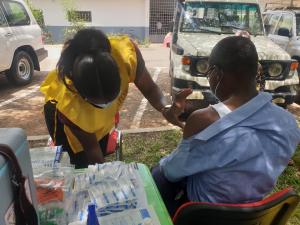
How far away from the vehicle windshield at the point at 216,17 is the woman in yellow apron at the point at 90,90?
3409 mm

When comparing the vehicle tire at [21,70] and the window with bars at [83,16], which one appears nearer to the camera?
the vehicle tire at [21,70]

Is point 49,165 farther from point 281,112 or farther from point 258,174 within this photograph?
point 281,112

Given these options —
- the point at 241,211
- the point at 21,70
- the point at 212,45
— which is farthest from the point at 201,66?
the point at 21,70

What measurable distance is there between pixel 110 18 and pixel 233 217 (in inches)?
631

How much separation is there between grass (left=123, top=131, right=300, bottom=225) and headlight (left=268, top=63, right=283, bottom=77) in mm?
1251

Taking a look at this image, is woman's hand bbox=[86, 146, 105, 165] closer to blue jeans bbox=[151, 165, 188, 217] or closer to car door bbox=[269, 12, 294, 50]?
blue jeans bbox=[151, 165, 188, 217]

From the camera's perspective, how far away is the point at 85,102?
1.71 m

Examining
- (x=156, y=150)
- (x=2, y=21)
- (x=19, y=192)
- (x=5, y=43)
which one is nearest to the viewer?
(x=19, y=192)

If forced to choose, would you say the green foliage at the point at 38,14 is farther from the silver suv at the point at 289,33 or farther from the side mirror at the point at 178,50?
the side mirror at the point at 178,50

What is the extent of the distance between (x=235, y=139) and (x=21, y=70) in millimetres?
6885

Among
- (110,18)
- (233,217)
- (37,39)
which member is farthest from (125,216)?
(110,18)

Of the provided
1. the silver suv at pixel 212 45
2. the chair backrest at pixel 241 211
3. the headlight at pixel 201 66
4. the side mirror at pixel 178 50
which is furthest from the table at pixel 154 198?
the side mirror at pixel 178 50

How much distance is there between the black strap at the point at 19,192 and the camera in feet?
2.75

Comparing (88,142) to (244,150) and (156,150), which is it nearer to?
(244,150)
